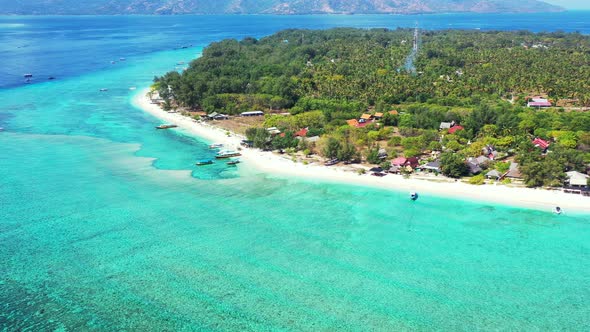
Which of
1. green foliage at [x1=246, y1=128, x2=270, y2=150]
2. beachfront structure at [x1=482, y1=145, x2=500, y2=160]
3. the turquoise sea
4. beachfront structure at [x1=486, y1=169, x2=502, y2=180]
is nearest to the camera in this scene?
the turquoise sea

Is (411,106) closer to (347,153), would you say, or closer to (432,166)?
(347,153)

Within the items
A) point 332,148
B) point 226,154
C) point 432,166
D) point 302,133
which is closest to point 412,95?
point 302,133

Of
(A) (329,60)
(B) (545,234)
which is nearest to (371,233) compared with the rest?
(B) (545,234)

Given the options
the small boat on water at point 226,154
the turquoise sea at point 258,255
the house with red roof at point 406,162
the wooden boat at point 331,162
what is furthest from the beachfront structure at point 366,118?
the turquoise sea at point 258,255

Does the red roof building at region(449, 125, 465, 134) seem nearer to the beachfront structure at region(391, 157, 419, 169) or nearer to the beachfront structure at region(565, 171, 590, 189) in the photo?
the beachfront structure at region(391, 157, 419, 169)

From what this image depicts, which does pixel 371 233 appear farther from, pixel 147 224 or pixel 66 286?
pixel 66 286

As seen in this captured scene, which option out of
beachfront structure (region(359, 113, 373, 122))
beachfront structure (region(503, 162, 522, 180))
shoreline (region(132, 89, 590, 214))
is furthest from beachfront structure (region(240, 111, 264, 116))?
beachfront structure (region(503, 162, 522, 180))
